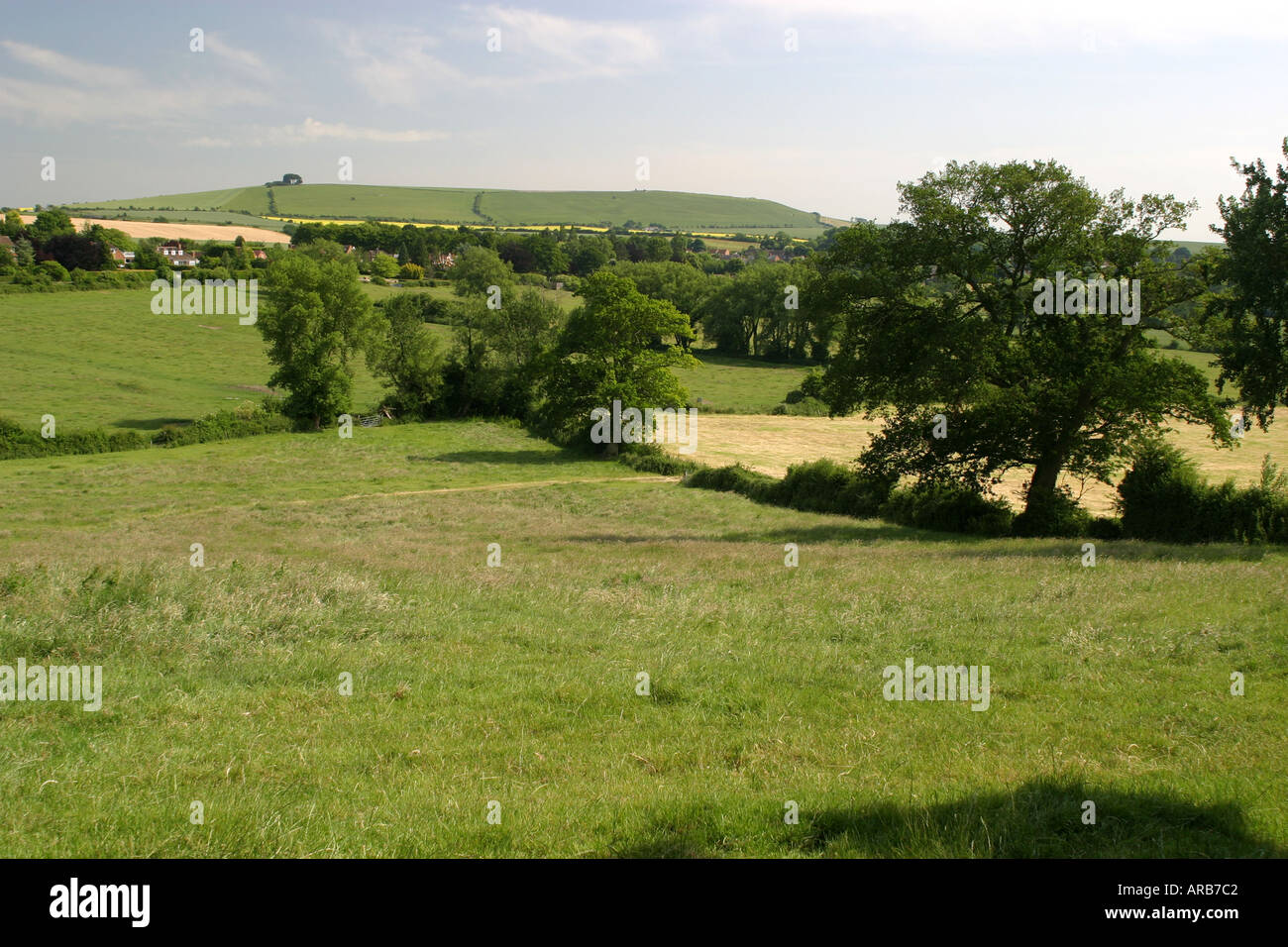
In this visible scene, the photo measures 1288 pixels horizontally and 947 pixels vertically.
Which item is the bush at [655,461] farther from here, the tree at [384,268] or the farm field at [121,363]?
the tree at [384,268]

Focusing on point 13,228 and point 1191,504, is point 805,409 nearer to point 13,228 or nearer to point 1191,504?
point 1191,504

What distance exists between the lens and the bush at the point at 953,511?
32562 millimetres

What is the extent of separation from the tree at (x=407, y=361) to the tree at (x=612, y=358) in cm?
1858

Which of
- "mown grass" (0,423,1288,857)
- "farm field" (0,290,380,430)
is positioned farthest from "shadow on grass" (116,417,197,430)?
"mown grass" (0,423,1288,857)

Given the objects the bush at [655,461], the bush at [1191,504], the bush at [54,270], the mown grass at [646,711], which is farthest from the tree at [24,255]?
the bush at [1191,504]

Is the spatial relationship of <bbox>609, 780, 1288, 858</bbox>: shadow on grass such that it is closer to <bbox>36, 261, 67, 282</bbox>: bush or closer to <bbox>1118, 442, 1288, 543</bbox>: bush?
<bbox>1118, 442, 1288, 543</bbox>: bush

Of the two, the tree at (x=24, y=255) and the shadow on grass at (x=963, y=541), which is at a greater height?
the tree at (x=24, y=255)

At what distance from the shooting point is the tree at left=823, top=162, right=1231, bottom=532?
→ 28.3 m

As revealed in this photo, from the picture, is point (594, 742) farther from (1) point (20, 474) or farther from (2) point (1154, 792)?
(1) point (20, 474)

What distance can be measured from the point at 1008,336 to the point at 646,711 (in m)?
25.4

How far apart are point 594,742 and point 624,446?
2238 inches
